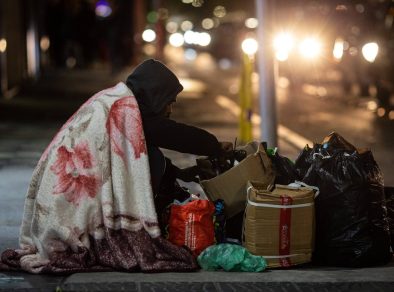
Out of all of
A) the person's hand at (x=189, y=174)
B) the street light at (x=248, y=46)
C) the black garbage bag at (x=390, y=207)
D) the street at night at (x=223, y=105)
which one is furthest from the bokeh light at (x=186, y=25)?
the person's hand at (x=189, y=174)

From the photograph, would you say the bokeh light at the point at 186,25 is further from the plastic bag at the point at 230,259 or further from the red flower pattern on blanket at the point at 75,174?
the plastic bag at the point at 230,259

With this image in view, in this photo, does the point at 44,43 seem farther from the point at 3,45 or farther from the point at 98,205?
the point at 98,205

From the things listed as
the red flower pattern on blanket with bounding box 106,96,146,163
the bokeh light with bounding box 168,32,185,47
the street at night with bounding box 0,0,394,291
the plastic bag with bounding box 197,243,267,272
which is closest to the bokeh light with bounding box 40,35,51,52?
the street at night with bounding box 0,0,394,291

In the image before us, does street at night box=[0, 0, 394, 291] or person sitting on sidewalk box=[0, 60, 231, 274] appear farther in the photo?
person sitting on sidewalk box=[0, 60, 231, 274]

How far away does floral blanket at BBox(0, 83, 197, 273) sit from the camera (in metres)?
6.52

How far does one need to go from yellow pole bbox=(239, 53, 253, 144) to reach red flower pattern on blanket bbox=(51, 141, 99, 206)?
6536 millimetres

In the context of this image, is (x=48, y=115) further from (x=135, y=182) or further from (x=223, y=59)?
(x=223, y=59)

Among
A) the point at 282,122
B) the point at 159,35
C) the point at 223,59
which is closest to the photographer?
the point at 282,122

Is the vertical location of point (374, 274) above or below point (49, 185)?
below

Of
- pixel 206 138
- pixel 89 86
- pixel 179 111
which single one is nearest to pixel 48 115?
pixel 179 111

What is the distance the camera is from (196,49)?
48.2 metres

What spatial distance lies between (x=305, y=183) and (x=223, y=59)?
104ft

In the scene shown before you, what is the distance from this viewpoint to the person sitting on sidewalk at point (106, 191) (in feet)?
21.4

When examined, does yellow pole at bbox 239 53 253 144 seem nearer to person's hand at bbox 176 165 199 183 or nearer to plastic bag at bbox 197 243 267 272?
person's hand at bbox 176 165 199 183
